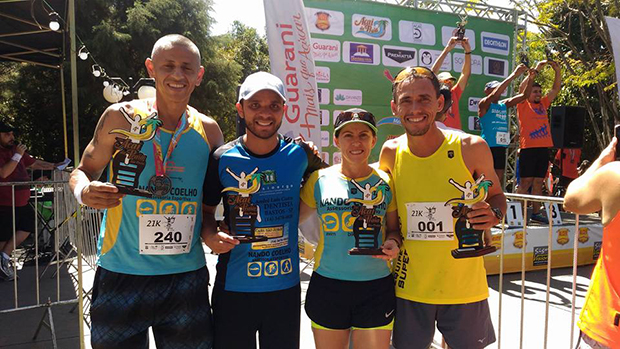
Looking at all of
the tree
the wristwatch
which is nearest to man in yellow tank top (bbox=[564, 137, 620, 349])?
the wristwatch

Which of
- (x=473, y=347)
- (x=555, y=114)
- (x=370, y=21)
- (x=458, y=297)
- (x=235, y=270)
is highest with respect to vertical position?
(x=370, y=21)

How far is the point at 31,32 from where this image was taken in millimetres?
5238

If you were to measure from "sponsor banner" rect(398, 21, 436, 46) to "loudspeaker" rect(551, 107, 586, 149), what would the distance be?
302 centimetres

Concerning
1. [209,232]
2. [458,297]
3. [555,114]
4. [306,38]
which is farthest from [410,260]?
[555,114]

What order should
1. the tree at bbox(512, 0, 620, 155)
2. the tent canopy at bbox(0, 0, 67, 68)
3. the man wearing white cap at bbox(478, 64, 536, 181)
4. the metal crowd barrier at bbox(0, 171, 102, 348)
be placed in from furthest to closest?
the tree at bbox(512, 0, 620, 155) < the man wearing white cap at bbox(478, 64, 536, 181) < the metal crowd barrier at bbox(0, 171, 102, 348) < the tent canopy at bbox(0, 0, 67, 68)

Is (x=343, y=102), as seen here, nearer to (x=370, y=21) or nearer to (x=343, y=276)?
(x=370, y=21)

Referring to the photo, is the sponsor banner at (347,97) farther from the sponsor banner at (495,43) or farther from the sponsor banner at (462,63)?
the sponsor banner at (495,43)

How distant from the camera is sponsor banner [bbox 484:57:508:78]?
30.0 ft

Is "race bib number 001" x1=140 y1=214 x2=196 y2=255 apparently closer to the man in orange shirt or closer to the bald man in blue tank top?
the bald man in blue tank top

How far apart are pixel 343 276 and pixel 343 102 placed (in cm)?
599

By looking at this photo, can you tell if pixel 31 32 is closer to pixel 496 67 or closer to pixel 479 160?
pixel 479 160

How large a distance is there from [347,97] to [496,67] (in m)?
3.63

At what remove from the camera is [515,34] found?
9.45 meters

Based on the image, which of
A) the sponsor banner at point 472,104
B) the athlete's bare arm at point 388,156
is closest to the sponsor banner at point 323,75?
the sponsor banner at point 472,104
